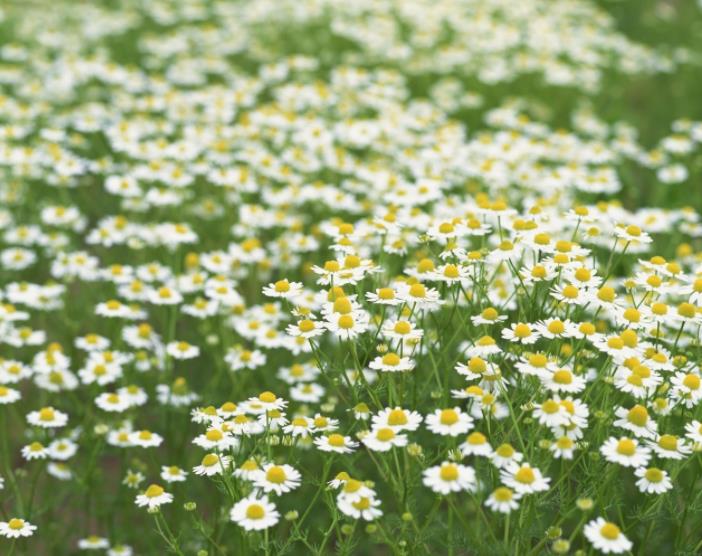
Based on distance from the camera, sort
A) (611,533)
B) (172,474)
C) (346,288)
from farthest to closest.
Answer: (346,288) < (172,474) < (611,533)

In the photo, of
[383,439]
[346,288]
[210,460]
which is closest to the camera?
[383,439]

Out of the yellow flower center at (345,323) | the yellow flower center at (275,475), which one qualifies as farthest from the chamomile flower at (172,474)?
the yellow flower center at (345,323)

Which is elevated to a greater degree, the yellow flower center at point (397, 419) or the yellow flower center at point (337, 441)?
the yellow flower center at point (397, 419)

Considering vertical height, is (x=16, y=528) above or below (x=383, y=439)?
below

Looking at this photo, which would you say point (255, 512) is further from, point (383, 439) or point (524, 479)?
point (524, 479)

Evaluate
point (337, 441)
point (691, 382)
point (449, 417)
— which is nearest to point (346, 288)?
point (337, 441)

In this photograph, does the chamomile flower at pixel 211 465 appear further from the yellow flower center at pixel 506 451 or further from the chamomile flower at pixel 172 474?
the yellow flower center at pixel 506 451

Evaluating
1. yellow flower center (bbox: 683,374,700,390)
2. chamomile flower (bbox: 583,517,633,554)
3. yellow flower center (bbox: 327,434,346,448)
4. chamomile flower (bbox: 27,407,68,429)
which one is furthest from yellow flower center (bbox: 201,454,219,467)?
yellow flower center (bbox: 683,374,700,390)

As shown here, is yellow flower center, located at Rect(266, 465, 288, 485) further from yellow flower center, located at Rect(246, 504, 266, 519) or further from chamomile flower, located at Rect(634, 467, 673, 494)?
chamomile flower, located at Rect(634, 467, 673, 494)

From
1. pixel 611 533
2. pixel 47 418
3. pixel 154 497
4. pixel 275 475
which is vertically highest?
pixel 611 533
